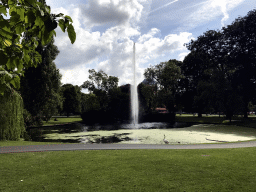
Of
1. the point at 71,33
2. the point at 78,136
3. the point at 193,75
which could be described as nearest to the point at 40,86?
the point at 78,136

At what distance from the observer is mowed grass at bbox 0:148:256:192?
5906mm

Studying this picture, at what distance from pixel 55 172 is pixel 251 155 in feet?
27.8

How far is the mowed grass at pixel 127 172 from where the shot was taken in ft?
19.4

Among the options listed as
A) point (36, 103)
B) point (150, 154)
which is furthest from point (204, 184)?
point (36, 103)

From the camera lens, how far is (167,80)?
55.2 m

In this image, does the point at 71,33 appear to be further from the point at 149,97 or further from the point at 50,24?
the point at 149,97

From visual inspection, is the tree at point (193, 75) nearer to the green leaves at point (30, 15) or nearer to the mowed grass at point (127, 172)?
the mowed grass at point (127, 172)

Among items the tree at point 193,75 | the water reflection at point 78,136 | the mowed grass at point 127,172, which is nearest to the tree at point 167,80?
the tree at point 193,75

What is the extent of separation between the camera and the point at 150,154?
33.0ft

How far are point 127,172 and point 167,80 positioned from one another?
49.6 metres

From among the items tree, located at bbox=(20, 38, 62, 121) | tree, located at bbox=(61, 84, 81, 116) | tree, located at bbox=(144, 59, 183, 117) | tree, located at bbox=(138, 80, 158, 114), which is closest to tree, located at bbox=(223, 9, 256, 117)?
tree, located at bbox=(144, 59, 183, 117)

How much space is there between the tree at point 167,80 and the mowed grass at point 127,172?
144 ft

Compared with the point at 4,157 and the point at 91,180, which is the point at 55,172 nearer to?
the point at 91,180

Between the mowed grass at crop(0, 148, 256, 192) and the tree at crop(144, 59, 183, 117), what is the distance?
44015 millimetres
